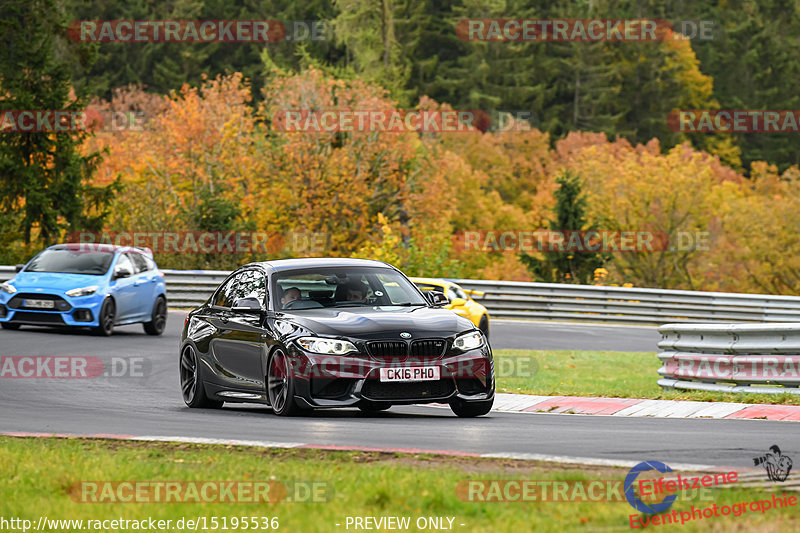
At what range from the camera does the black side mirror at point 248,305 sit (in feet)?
41.9

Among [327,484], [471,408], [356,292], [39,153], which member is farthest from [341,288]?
[39,153]

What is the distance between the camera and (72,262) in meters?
23.7

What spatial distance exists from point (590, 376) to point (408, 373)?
9299mm

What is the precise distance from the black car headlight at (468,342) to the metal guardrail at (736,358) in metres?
4.43

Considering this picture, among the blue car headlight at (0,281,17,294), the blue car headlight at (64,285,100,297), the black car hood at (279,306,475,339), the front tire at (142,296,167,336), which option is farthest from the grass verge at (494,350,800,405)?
the blue car headlight at (0,281,17,294)

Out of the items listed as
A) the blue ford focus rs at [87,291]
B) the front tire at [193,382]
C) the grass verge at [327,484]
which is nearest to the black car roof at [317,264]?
the front tire at [193,382]

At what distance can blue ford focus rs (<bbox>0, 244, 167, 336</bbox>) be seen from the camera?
22.7 metres

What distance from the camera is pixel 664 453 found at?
9266 millimetres

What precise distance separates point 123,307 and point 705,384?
11.5m

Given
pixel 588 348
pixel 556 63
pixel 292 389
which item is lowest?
pixel 588 348

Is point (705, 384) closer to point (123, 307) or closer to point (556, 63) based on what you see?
point (123, 307)

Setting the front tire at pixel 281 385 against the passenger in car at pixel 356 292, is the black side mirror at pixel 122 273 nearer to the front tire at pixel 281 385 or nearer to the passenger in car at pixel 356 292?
the passenger in car at pixel 356 292

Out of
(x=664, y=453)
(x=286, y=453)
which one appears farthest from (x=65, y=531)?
(x=664, y=453)

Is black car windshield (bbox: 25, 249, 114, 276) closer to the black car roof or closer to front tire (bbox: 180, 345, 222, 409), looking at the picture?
front tire (bbox: 180, 345, 222, 409)
